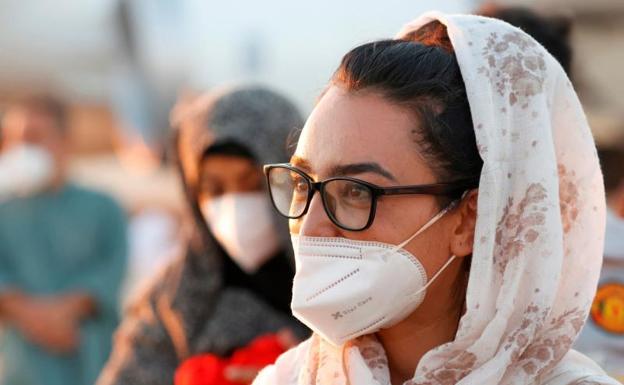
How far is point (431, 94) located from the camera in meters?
2.32

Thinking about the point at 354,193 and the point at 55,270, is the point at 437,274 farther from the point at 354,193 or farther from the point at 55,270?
the point at 55,270

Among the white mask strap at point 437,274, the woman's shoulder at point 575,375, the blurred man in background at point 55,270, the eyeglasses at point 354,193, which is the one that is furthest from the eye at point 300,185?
the blurred man in background at point 55,270

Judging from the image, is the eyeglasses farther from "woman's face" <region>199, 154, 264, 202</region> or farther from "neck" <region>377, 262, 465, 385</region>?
"woman's face" <region>199, 154, 264, 202</region>

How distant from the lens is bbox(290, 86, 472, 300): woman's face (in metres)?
2.30

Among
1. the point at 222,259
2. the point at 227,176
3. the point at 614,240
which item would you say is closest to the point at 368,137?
the point at 614,240

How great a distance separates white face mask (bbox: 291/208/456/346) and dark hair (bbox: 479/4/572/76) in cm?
133

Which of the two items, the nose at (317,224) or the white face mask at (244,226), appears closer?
the nose at (317,224)

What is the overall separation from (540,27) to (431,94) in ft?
4.35

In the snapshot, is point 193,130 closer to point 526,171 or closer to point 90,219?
point 526,171

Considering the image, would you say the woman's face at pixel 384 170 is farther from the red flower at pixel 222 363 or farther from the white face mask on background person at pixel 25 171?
the white face mask on background person at pixel 25 171

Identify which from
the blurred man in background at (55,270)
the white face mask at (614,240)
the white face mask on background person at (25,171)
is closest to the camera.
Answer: the white face mask at (614,240)

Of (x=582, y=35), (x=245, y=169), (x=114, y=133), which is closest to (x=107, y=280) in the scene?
(x=245, y=169)

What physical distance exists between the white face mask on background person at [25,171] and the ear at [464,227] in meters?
4.08

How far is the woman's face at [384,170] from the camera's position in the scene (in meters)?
2.30
